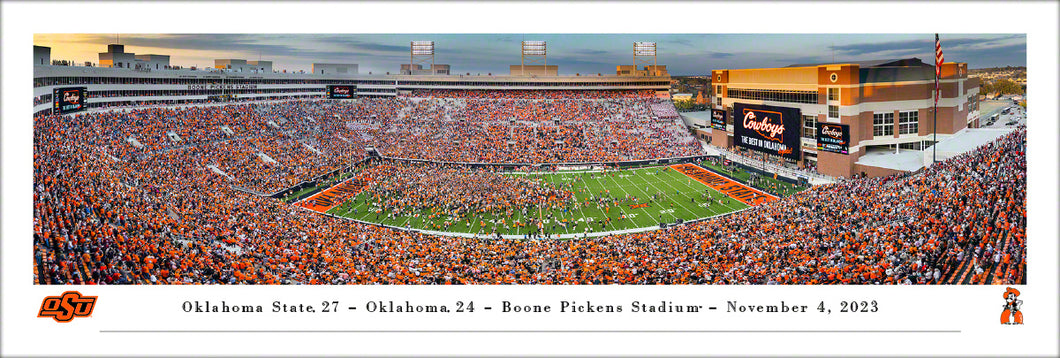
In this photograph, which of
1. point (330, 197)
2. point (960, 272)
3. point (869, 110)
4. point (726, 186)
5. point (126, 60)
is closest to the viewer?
point (960, 272)

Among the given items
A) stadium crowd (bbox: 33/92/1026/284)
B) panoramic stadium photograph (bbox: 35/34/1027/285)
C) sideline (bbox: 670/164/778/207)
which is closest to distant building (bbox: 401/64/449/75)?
panoramic stadium photograph (bbox: 35/34/1027/285)

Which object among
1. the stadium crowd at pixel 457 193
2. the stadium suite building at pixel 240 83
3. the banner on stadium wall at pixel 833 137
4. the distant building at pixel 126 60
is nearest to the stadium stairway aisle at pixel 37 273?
the stadium suite building at pixel 240 83

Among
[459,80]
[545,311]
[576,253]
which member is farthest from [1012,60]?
[459,80]

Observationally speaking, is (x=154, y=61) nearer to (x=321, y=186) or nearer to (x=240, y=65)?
(x=240, y=65)

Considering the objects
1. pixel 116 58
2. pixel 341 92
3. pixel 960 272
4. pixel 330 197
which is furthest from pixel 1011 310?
pixel 341 92

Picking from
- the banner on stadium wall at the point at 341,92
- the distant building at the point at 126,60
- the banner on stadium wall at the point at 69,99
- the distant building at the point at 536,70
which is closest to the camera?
the banner on stadium wall at the point at 69,99

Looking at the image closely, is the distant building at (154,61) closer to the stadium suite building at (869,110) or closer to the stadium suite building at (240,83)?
the stadium suite building at (240,83)

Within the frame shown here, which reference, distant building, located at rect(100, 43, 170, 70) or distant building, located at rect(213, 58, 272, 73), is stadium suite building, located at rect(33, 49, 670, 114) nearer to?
distant building, located at rect(100, 43, 170, 70)
